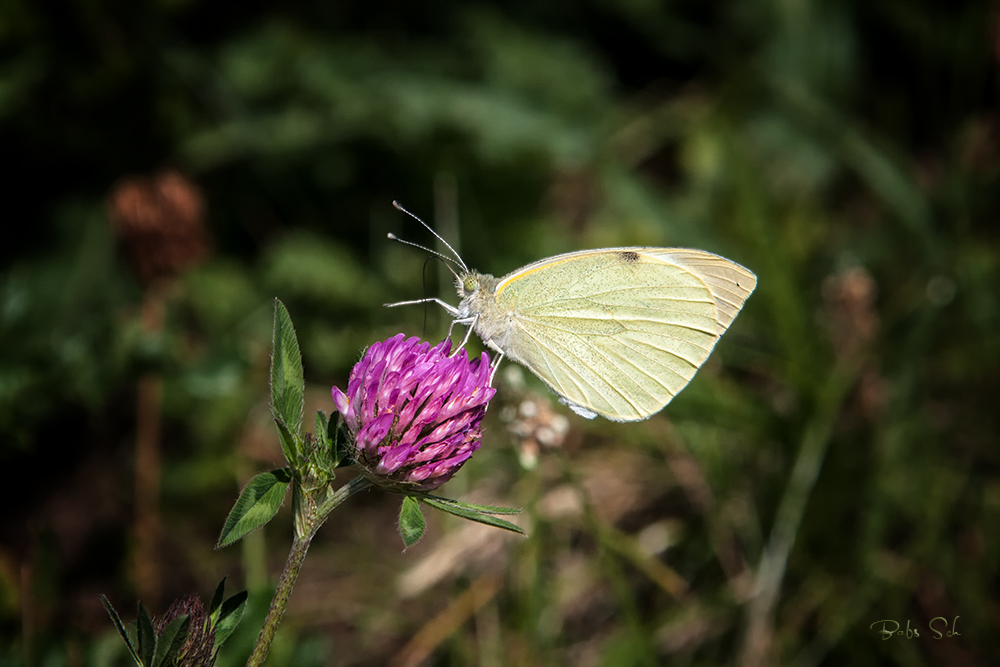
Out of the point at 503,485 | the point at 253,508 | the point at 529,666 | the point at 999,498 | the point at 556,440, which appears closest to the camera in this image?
the point at 253,508

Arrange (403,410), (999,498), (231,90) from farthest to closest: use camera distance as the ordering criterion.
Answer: (231,90), (999,498), (403,410)

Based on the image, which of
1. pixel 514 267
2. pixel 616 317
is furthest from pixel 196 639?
pixel 514 267

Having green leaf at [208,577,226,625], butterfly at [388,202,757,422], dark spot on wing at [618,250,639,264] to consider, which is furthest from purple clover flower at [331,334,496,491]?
dark spot on wing at [618,250,639,264]

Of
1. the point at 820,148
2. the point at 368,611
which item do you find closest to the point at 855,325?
the point at 820,148

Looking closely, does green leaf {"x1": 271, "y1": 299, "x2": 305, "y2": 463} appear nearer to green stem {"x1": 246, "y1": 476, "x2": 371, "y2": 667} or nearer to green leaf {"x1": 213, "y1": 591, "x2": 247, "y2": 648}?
green stem {"x1": 246, "y1": 476, "x2": 371, "y2": 667}

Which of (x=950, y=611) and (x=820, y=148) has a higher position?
(x=820, y=148)

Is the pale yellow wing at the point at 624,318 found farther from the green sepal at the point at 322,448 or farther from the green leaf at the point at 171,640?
the green leaf at the point at 171,640

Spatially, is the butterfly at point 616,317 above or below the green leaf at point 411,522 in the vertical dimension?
below

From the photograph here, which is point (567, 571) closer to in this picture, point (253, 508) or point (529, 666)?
point (529, 666)

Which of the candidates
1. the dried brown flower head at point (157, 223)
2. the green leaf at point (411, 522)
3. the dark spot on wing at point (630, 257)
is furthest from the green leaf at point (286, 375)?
the dried brown flower head at point (157, 223)
